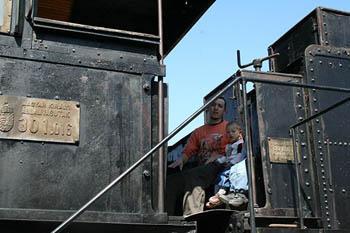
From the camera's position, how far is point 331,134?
4.18 m

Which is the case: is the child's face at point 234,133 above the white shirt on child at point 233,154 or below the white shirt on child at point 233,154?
above

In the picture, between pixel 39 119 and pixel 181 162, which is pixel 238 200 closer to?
pixel 181 162

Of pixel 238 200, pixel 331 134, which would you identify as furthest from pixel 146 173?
pixel 331 134

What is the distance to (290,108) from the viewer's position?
4.28m

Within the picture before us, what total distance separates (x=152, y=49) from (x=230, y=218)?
131cm

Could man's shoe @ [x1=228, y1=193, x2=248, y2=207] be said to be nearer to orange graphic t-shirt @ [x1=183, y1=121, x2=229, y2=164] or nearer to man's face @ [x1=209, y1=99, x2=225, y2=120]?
orange graphic t-shirt @ [x1=183, y1=121, x2=229, y2=164]

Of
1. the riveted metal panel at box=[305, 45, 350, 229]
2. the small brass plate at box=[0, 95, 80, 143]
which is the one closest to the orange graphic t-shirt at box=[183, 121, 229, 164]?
the riveted metal panel at box=[305, 45, 350, 229]

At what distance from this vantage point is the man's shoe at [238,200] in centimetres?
361

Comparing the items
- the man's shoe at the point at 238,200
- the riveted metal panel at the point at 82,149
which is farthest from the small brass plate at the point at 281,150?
the riveted metal panel at the point at 82,149

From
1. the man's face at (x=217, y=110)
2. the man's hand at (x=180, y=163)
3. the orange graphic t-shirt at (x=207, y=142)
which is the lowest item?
the man's hand at (x=180, y=163)

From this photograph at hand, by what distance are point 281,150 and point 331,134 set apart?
0.48m

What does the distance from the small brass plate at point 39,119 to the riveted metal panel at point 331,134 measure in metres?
2.21

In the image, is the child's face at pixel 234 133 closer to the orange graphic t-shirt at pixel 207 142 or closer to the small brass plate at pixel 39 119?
the orange graphic t-shirt at pixel 207 142

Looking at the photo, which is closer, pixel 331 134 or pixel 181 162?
pixel 331 134
